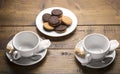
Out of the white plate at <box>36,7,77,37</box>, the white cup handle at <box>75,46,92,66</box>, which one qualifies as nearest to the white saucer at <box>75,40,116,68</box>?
the white cup handle at <box>75,46,92,66</box>

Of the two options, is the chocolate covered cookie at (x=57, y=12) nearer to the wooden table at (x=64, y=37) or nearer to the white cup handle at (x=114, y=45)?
the wooden table at (x=64, y=37)

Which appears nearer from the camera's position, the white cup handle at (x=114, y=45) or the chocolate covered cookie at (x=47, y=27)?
the white cup handle at (x=114, y=45)

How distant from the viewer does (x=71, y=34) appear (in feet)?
3.72

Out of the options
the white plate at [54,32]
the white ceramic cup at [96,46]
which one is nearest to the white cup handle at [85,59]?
the white ceramic cup at [96,46]

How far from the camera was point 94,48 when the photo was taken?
1.06m

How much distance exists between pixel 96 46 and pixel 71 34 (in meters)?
0.12

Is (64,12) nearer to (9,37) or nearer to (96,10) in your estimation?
(96,10)

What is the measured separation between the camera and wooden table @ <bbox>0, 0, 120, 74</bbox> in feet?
3.39

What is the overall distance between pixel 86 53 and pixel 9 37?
31 centimetres

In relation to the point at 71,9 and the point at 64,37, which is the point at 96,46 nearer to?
the point at 64,37

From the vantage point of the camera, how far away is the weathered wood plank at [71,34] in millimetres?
1103

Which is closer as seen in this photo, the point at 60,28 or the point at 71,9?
the point at 60,28

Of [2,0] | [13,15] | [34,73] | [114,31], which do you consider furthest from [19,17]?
[114,31]

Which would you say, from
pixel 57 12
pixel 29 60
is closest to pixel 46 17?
pixel 57 12
